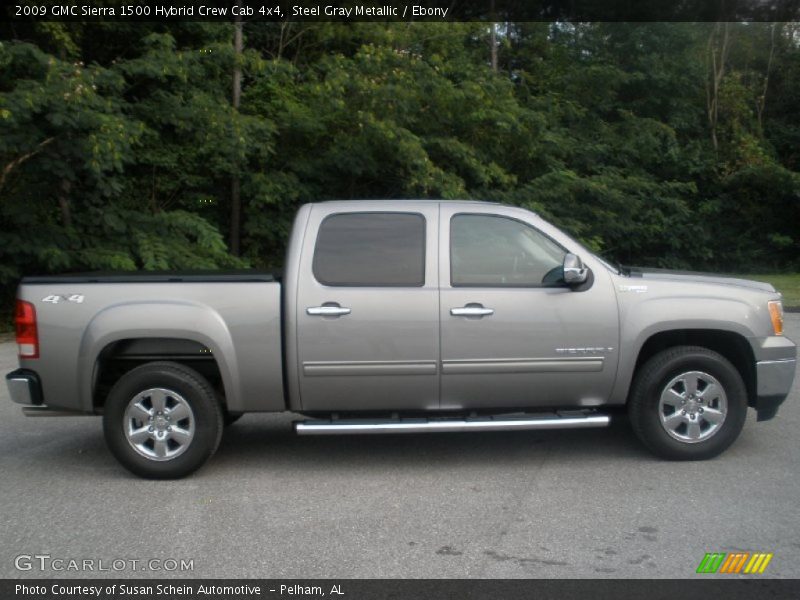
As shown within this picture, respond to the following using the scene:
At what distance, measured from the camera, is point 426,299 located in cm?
566

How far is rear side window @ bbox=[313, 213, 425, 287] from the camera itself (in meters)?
5.76

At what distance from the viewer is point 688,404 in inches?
231

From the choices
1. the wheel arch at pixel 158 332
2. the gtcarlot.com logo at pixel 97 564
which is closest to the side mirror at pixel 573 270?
the wheel arch at pixel 158 332

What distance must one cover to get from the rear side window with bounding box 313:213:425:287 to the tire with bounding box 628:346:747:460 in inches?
71.2

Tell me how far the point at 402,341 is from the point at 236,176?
1077 cm

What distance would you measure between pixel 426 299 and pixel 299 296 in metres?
0.87

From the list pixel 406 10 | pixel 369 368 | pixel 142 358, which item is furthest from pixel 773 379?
pixel 406 10

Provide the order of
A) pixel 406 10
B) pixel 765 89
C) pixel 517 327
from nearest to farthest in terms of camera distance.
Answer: pixel 517 327 → pixel 406 10 → pixel 765 89

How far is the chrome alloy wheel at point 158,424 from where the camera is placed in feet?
18.5

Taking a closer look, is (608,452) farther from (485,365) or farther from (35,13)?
(35,13)

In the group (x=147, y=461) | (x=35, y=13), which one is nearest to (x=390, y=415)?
(x=147, y=461)

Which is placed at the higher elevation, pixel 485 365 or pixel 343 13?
pixel 343 13

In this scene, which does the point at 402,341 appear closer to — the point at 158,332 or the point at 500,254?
the point at 500,254

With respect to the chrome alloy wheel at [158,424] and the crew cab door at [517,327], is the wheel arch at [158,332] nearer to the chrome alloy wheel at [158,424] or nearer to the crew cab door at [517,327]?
the chrome alloy wheel at [158,424]
